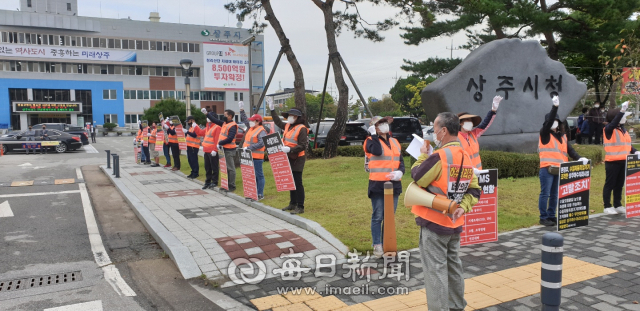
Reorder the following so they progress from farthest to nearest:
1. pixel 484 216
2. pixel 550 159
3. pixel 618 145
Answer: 1. pixel 618 145
2. pixel 550 159
3. pixel 484 216

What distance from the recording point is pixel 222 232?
24.0 ft

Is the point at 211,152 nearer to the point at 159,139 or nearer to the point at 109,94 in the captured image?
the point at 159,139

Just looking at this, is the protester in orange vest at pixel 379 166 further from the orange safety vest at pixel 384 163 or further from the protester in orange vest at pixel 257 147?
the protester in orange vest at pixel 257 147

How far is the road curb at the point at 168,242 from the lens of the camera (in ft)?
18.5

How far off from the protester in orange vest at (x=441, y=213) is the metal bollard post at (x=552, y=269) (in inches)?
25.5

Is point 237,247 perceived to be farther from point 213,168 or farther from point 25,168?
point 25,168

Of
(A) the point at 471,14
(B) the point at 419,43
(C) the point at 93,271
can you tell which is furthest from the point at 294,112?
(B) the point at 419,43

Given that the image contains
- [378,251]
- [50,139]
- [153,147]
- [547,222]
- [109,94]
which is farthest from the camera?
[109,94]

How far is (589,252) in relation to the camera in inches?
234

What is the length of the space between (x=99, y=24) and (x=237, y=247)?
68.8 m

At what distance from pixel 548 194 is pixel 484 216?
1.91m

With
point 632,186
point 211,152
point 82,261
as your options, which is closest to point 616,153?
point 632,186

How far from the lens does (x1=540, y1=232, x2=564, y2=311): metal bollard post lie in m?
3.39

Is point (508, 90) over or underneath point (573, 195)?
over
